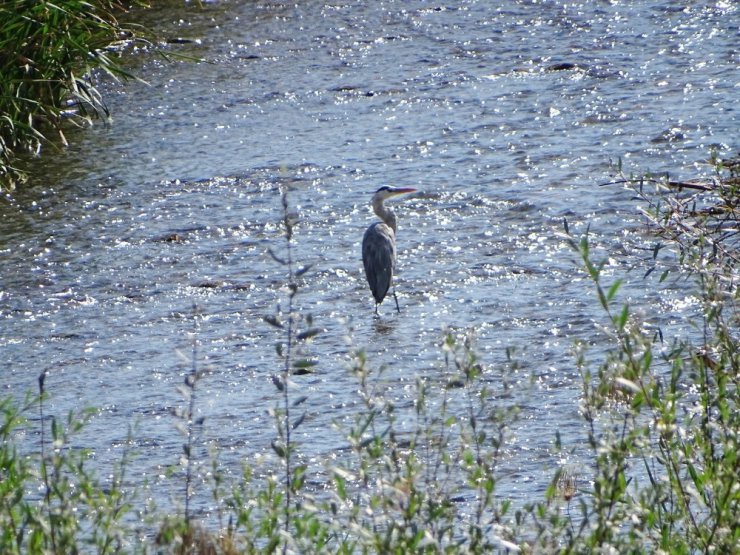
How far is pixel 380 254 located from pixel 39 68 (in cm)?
342

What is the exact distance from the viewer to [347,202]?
807cm

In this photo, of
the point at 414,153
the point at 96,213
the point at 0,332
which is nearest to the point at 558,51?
the point at 414,153

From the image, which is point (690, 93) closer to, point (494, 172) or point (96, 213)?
point (494, 172)

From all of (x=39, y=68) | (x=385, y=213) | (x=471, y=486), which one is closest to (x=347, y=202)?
(x=385, y=213)

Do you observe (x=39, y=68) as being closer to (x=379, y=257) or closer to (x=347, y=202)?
(x=347, y=202)

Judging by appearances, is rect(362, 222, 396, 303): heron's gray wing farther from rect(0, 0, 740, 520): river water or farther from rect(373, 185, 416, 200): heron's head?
rect(373, 185, 416, 200): heron's head

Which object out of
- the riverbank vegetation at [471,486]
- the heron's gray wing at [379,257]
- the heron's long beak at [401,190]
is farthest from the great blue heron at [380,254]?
the riverbank vegetation at [471,486]

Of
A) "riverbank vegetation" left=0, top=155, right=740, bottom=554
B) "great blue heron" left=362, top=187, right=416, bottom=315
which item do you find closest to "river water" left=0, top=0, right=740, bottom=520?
"great blue heron" left=362, top=187, right=416, bottom=315

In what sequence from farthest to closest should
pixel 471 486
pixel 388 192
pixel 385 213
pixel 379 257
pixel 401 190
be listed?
pixel 401 190 → pixel 388 192 → pixel 385 213 → pixel 379 257 → pixel 471 486

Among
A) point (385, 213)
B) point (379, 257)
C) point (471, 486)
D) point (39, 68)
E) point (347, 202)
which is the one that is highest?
point (39, 68)

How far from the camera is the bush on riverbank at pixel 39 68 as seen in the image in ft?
28.7

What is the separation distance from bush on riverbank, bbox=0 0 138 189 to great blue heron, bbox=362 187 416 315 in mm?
2750

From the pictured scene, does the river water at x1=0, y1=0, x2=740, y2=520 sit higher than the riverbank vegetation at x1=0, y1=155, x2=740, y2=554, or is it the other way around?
the river water at x1=0, y1=0, x2=740, y2=520

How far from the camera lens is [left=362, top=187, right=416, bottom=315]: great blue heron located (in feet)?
21.7
